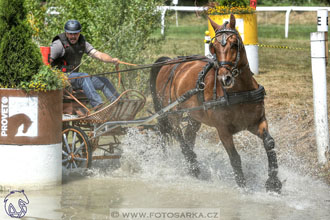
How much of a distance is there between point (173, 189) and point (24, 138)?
1.88 metres

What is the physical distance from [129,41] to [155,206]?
19.8 feet

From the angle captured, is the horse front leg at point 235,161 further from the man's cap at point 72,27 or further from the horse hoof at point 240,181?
the man's cap at point 72,27

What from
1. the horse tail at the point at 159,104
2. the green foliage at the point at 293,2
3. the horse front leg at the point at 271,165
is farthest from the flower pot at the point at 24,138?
the green foliage at the point at 293,2

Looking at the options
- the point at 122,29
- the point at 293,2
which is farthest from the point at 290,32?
the point at 122,29

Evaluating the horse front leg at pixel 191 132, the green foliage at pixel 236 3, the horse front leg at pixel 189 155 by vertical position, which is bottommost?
the horse front leg at pixel 189 155

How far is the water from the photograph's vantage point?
7.50 meters

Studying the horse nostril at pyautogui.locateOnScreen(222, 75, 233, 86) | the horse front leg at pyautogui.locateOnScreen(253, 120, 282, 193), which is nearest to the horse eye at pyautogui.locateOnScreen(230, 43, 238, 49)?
the horse nostril at pyautogui.locateOnScreen(222, 75, 233, 86)

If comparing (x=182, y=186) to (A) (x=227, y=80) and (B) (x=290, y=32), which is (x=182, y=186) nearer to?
(A) (x=227, y=80)

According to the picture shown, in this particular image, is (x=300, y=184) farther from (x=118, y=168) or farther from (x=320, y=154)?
(x=118, y=168)

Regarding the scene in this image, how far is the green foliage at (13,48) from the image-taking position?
27.7 ft

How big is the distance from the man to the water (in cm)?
69

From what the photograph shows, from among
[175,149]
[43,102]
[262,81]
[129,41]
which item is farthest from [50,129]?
[262,81]

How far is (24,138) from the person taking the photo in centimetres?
841

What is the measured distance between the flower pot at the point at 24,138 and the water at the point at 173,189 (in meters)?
0.21
